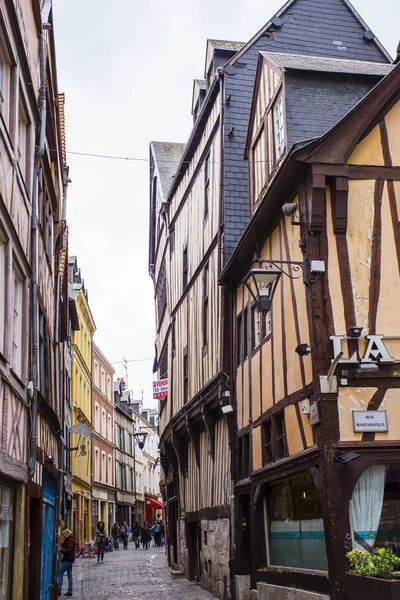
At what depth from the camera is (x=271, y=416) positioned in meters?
10.5

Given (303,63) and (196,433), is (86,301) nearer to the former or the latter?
(196,433)

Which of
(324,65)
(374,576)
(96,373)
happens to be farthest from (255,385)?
(96,373)

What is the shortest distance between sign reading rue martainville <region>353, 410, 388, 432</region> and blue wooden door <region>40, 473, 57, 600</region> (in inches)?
213

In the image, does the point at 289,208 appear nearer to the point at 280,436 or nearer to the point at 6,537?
the point at 280,436

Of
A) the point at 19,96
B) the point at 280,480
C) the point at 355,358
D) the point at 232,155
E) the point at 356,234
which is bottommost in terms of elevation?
the point at 280,480

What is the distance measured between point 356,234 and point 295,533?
4.01 metres

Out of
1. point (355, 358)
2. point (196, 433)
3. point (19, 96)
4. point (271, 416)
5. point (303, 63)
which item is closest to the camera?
point (355, 358)

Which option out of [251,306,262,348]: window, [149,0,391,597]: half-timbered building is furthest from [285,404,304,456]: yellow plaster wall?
[251,306,262,348]: window

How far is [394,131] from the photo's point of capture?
30.3ft

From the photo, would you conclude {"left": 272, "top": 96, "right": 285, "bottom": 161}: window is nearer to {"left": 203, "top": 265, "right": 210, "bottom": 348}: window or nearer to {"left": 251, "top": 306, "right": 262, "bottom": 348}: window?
{"left": 251, "top": 306, "right": 262, "bottom": 348}: window

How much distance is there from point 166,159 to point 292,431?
55.0 ft

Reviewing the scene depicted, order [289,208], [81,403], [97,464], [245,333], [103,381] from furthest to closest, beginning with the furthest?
[103,381], [97,464], [81,403], [245,333], [289,208]

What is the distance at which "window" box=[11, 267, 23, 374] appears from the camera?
8.69 metres

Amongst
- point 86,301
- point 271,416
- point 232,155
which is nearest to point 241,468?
point 271,416
